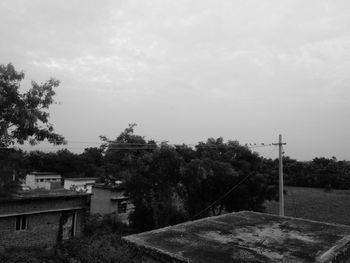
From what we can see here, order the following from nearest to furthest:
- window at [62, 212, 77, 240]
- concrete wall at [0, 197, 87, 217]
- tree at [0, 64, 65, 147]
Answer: tree at [0, 64, 65, 147], concrete wall at [0, 197, 87, 217], window at [62, 212, 77, 240]

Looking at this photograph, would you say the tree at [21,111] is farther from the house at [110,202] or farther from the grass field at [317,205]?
the grass field at [317,205]

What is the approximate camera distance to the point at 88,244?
16.7m

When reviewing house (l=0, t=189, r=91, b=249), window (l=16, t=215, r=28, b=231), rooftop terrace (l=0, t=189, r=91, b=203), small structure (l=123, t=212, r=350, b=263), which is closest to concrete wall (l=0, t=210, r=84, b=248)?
house (l=0, t=189, r=91, b=249)

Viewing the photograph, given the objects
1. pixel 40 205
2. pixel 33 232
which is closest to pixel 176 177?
pixel 40 205

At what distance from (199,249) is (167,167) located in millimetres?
11565

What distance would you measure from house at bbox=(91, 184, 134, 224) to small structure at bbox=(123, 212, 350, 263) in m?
16.6

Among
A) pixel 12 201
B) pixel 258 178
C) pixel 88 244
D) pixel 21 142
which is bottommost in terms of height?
pixel 88 244

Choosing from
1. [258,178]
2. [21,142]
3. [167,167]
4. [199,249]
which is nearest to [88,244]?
[167,167]

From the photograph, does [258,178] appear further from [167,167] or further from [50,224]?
[50,224]

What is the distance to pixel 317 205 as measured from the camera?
34.0 metres

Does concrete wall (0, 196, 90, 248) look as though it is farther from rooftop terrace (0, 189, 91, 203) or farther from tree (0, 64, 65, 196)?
tree (0, 64, 65, 196)

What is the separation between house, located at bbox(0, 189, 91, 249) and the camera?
1591cm

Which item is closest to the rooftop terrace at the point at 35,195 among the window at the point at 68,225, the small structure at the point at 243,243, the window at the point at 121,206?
the window at the point at 68,225

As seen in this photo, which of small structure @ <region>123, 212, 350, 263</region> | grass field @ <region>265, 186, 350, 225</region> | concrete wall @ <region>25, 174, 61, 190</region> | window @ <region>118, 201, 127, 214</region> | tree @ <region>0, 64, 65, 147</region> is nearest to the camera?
small structure @ <region>123, 212, 350, 263</region>
